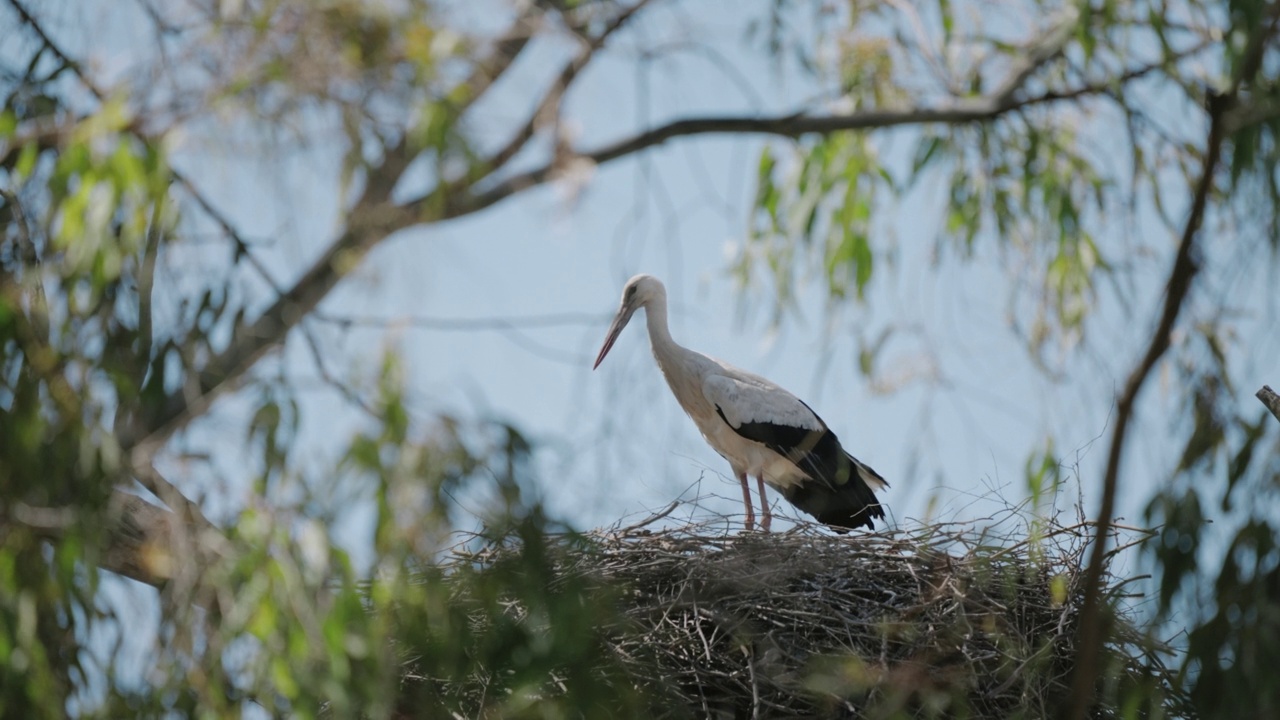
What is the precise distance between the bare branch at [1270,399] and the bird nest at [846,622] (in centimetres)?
59

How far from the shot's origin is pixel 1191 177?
146 inches

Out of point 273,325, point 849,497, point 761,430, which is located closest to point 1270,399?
point 273,325

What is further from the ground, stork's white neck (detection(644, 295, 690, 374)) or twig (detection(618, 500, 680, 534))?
stork's white neck (detection(644, 295, 690, 374))

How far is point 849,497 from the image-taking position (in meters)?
5.46

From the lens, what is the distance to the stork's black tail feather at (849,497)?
545 centimetres

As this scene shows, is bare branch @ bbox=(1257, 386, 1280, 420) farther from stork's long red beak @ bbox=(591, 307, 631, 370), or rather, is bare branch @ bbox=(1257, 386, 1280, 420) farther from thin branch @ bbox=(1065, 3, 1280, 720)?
stork's long red beak @ bbox=(591, 307, 631, 370)

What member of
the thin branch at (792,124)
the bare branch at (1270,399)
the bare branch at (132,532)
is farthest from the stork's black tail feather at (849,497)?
the bare branch at (132,532)

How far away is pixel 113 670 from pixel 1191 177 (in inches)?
106

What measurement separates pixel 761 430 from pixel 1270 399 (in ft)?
9.01

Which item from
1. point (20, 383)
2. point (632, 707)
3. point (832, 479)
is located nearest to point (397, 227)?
point (20, 383)

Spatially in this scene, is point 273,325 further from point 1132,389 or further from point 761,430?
point 761,430

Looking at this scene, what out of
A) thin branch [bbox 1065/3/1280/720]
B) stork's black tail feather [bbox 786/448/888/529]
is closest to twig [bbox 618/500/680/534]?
stork's black tail feather [bbox 786/448/888/529]

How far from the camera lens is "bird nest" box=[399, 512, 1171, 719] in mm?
3525

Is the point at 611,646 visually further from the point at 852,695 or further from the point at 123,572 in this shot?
the point at 123,572
